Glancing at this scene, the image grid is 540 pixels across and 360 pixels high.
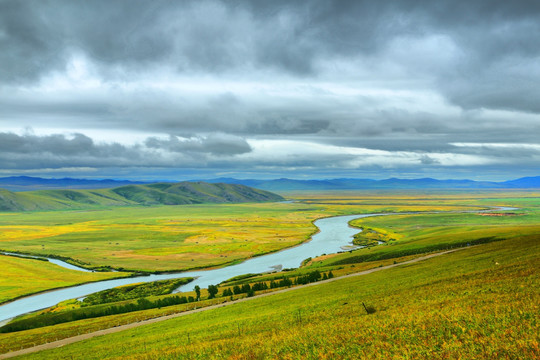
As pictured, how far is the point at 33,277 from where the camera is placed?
11912cm

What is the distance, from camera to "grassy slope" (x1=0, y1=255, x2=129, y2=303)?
106m

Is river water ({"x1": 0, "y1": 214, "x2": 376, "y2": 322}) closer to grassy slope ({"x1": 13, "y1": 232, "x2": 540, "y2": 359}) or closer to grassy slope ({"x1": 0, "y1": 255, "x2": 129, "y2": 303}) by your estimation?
grassy slope ({"x1": 0, "y1": 255, "x2": 129, "y2": 303})

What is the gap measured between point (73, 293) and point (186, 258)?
51.0 meters

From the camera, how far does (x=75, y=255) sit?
158250 millimetres

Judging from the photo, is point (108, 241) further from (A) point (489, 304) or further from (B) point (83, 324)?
(A) point (489, 304)

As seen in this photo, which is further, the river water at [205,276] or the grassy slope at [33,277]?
the grassy slope at [33,277]

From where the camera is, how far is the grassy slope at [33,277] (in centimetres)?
10556

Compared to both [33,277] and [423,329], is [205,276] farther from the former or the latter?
[423,329]

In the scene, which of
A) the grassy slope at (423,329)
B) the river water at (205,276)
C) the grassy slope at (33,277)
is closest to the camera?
the grassy slope at (423,329)

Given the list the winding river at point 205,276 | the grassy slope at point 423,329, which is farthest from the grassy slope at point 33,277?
the grassy slope at point 423,329

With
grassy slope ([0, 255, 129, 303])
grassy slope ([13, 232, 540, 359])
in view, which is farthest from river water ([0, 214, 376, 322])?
grassy slope ([13, 232, 540, 359])

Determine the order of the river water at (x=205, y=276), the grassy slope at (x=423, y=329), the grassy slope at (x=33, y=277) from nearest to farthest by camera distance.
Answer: the grassy slope at (x=423, y=329) → the river water at (x=205, y=276) → the grassy slope at (x=33, y=277)

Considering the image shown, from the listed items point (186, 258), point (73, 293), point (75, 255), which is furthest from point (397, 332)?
point (75, 255)

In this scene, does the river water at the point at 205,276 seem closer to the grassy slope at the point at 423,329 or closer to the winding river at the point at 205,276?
the winding river at the point at 205,276
